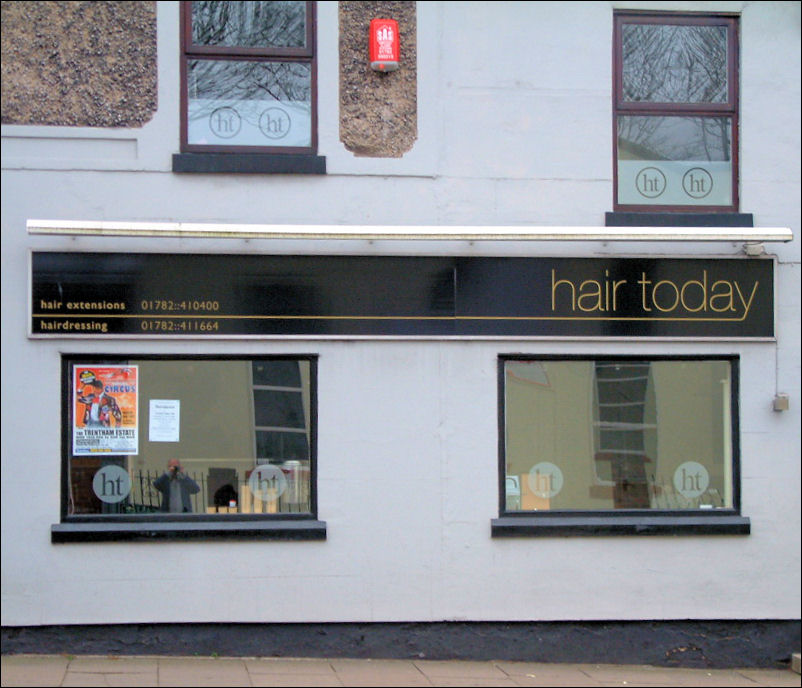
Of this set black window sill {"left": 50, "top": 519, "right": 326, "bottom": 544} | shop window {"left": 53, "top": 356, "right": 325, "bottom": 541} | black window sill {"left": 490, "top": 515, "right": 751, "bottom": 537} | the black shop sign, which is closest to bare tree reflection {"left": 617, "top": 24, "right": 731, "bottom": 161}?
the black shop sign

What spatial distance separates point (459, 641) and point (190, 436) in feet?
8.84

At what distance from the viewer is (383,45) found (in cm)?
880

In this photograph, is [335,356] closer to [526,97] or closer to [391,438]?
[391,438]

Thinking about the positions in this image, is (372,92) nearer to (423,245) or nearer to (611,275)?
(423,245)

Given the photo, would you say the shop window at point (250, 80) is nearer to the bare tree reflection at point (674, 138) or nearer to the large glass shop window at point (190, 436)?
the large glass shop window at point (190, 436)

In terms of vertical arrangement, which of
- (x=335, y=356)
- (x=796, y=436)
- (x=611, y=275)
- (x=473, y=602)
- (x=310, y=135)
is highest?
(x=310, y=135)

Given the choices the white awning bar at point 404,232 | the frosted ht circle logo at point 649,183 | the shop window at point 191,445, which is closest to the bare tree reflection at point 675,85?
the frosted ht circle logo at point 649,183

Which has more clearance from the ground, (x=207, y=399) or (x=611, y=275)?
(x=611, y=275)

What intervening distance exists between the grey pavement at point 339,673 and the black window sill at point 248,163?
12.5 ft

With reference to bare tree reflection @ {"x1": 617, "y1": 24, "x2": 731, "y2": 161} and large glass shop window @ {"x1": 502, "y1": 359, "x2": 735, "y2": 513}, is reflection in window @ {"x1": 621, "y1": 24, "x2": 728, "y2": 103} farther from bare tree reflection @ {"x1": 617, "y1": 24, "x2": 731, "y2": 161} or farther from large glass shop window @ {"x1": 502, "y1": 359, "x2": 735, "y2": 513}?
large glass shop window @ {"x1": 502, "y1": 359, "x2": 735, "y2": 513}

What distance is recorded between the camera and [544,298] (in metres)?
8.88

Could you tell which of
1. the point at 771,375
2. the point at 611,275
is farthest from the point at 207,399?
the point at 771,375

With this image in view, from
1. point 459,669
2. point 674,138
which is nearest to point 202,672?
point 459,669

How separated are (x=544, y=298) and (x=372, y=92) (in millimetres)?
2173
